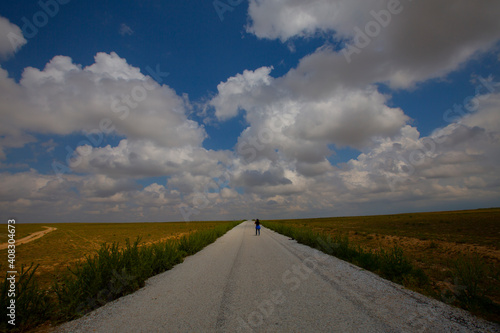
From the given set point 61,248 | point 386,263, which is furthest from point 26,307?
point 61,248

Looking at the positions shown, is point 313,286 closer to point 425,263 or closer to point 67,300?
point 67,300

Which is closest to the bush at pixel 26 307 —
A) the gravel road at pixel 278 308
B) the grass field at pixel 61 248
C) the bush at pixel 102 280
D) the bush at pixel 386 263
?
the bush at pixel 102 280

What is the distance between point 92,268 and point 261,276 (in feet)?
15.3

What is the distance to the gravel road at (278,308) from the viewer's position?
3.91 m

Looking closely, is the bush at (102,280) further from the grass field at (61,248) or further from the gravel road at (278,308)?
the grass field at (61,248)

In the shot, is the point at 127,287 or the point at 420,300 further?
the point at 127,287

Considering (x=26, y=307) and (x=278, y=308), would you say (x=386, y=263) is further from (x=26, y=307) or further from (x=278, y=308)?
(x=26, y=307)

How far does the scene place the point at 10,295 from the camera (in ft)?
14.3

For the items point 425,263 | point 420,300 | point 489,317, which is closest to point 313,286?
point 420,300

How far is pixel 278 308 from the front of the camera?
470cm

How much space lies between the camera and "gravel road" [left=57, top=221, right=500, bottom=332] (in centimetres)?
391

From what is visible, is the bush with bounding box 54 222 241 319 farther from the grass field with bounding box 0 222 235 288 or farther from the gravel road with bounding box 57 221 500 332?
the grass field with bounding box 0 222 235 288

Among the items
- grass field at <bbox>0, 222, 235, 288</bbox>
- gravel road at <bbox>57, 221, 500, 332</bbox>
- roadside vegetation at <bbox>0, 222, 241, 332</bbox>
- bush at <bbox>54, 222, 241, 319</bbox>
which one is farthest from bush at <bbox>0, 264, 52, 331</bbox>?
grass field at <bbox>0, 222, 235, 288</bbox>

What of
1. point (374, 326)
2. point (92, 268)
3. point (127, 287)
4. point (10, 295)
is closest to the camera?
point (374, 326)
